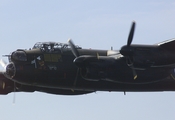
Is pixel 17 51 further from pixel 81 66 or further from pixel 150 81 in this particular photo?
pixel 150 81

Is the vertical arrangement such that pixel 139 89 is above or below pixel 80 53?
below

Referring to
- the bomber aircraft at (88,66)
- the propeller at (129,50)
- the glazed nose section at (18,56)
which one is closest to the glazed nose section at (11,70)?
the bomber aircraft at (88,66)

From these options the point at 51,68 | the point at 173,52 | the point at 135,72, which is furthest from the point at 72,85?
the point at 173,52

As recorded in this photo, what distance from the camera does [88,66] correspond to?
133ft

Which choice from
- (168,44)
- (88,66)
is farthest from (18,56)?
(168,44)

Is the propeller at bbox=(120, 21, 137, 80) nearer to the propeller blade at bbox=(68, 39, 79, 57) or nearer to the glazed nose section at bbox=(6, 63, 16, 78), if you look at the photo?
the propeller blade at bbox=(68, 39, 79, 57)

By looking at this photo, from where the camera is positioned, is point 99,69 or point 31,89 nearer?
point 99,69

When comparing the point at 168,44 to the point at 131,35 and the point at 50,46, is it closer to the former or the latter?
the point at 131,35

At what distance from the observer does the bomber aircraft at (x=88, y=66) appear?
4050cm

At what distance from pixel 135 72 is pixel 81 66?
426cm

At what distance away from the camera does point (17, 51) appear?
4116 cm

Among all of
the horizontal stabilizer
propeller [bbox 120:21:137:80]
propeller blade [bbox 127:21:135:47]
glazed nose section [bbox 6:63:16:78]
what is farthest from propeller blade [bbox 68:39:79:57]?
the horizontal stabilizer

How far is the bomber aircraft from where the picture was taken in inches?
1594

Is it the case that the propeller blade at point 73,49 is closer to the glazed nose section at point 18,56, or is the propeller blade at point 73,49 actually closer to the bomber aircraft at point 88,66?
the bomber aircraft at point 88,66
